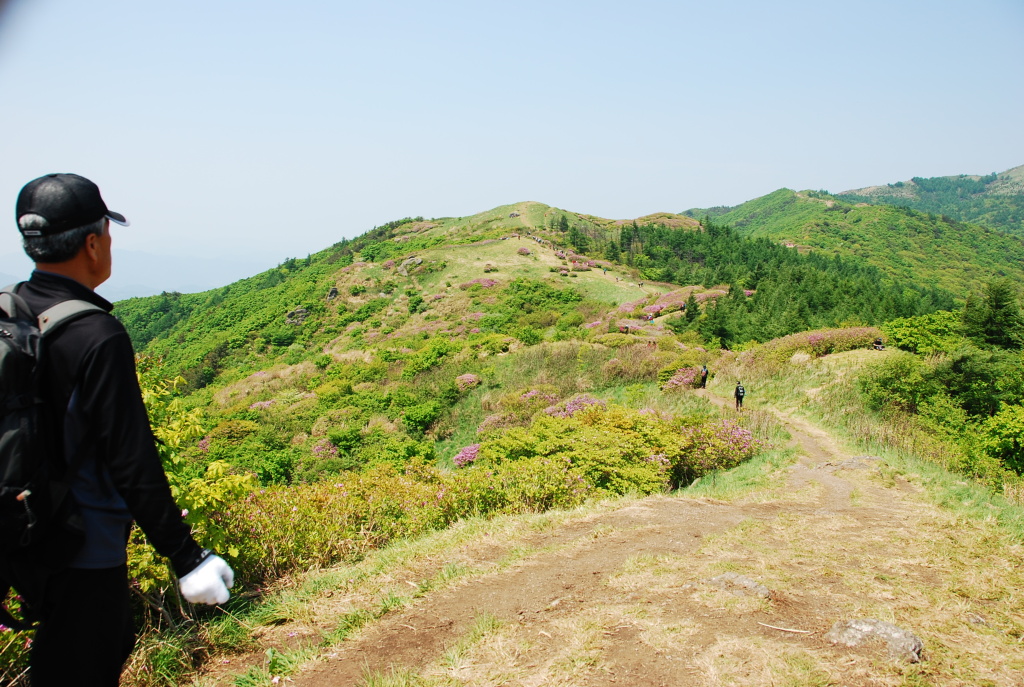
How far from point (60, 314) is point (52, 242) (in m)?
0.30

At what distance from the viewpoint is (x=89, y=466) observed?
176 centimetres

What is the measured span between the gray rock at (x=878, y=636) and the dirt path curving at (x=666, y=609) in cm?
9

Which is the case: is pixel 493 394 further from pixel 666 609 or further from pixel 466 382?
pixel 666 609

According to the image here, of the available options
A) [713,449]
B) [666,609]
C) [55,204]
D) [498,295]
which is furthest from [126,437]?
[498,295]

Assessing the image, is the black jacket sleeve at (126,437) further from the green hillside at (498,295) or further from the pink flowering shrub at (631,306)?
the pink flowering shrub at (631,306)

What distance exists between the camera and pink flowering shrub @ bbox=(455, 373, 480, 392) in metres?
22.9

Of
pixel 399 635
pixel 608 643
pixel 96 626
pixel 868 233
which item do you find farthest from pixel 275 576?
pixel 868 233

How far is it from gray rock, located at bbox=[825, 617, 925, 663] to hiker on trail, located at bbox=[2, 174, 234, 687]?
11.5 ft

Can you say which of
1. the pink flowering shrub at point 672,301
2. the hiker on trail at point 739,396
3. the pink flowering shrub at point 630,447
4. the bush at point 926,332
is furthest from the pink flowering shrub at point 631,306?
the pink flowering shrub at point 630,447

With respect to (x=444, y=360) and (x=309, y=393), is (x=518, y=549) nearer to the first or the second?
(x=444, y=360)

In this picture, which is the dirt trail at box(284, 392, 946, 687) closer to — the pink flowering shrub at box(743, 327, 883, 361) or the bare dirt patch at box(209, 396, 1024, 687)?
the bare dirt patch at box(209, 396, 1024, 687)

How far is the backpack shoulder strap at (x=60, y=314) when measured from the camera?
1665 mm

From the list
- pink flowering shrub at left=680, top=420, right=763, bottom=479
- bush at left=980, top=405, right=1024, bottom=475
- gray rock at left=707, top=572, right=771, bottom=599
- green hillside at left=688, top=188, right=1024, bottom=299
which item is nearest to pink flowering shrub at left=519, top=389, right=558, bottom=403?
pink flowering shrub at left=680, top=420, right=763, bottom=479

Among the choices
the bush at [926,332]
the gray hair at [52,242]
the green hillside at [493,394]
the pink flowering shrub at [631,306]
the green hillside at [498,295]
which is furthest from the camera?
the pink flowering shrub at [631,306]
